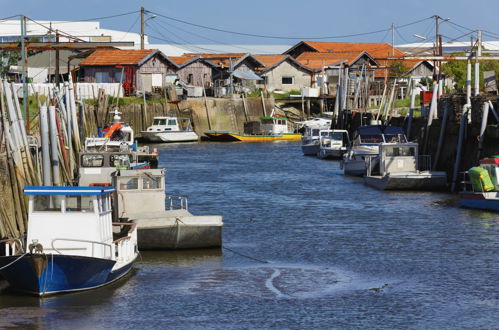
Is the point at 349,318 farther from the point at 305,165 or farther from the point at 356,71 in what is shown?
the point at 356,71

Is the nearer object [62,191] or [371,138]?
[62,191]

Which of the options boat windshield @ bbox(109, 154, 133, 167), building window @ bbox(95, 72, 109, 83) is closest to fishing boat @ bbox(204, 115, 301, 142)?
building window @ bbox(95, 72, 109, 83)

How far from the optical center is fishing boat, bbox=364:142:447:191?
145 ft

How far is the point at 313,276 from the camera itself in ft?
Answer: 83.4

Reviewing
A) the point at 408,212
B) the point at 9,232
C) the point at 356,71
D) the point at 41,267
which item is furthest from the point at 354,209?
the point at 356,71

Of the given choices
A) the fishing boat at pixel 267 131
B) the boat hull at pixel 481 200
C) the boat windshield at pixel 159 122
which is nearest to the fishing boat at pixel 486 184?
the boat hull at pixel 481 200

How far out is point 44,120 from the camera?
29844 mm

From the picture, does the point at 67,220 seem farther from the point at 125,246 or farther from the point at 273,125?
the point at 273,125

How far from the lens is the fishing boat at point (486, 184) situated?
3600 centimetres

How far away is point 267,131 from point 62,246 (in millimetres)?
72128

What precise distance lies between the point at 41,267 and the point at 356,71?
7872 cm

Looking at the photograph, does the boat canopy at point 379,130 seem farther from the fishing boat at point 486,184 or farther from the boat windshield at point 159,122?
the boat windshield at point 159,122

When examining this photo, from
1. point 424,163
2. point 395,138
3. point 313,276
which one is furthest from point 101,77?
point 313,276

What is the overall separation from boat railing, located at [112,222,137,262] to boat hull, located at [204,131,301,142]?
6445 cm
